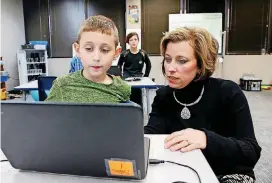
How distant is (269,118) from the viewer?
3883 mm

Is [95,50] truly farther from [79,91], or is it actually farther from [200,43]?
[200,43]

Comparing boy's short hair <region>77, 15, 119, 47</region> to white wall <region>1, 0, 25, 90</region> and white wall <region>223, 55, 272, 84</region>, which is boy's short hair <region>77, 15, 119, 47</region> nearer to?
white wall <region>1, 0, 25, 90</region>

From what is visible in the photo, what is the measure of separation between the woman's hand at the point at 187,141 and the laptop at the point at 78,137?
0.24 metres

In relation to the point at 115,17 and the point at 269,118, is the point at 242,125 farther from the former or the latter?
the point at 115,17

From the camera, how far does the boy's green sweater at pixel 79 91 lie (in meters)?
1.15

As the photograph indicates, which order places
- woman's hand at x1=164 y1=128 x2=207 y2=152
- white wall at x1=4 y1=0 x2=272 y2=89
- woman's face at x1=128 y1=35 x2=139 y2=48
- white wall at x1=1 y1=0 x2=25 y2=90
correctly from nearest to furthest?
woman's hand at x1=164 y1=128 x2=207 y2=152
woman's face at x1=128 y1=35 x2=139 y2=48
white wall at x1=1 y1=0 x2=25 y2=90
white wall at x1=4 y1=0 x2=272 y2=89

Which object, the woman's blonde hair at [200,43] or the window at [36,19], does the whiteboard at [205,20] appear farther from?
the woman's blonde hair at [200,43]

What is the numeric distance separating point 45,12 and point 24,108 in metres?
6.59

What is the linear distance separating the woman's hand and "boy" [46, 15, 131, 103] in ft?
1.36

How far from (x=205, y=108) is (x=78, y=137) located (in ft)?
2.10

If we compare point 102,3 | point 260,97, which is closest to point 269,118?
point 260,97

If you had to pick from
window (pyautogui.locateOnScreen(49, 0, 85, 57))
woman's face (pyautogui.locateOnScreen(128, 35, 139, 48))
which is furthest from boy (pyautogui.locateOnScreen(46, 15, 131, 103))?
window (pyautogui.locateOnScreen(49, 0, 85, 57))

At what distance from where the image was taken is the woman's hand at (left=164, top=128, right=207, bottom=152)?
869 millimetres

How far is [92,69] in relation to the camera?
3.78 ft
